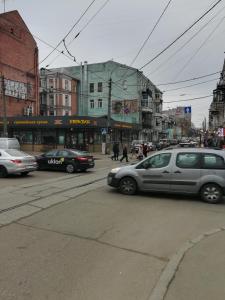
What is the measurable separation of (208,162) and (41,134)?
105ft

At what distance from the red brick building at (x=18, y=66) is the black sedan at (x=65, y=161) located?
86.1 ft

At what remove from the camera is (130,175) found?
11.2 metres

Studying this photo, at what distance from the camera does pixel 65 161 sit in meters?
18.7

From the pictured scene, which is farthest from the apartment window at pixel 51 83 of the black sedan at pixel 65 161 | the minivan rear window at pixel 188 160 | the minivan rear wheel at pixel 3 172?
the minivan rear window at pixel 188 160

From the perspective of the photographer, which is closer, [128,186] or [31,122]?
[128,186]

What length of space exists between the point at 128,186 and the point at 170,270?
6.47m

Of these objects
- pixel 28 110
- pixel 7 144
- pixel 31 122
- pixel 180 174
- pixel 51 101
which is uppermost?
pixel 51 101

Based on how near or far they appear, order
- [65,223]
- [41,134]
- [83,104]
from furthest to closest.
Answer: [83,104] < [41,134] < [65,223]

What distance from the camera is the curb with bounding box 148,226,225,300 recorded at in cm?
412

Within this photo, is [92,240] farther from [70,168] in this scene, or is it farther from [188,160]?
[70,168]

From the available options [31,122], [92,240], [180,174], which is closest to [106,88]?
[31,122]

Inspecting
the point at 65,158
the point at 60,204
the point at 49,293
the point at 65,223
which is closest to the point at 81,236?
the point at 65,223

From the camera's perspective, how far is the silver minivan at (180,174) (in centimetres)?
1024

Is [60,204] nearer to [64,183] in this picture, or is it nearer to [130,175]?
[130,175]
